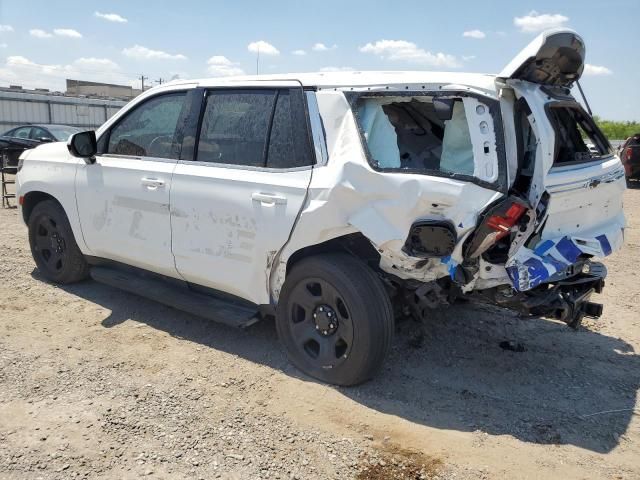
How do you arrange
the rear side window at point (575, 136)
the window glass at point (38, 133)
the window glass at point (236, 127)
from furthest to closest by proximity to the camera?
1. the window glass at point (38, 133)
2. the window glass at point (236, 127)
3. the rear side window at point (575, 136)

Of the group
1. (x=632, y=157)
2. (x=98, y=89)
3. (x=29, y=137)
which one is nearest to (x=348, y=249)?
(x=632, y=157)

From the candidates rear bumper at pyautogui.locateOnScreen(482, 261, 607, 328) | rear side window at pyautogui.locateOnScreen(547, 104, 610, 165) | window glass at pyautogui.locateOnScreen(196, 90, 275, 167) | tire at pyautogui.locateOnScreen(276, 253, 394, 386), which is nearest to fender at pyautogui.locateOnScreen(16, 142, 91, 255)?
window glass at pyautogui.locateOnScreen(196, 90, 275, 167)

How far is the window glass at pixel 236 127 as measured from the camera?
401cm

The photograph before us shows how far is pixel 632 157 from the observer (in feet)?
50.1

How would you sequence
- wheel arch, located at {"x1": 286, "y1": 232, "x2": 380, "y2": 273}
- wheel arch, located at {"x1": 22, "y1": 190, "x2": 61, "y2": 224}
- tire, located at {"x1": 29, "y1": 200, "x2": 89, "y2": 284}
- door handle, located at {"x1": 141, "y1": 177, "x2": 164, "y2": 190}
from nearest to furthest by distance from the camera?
1. wheel arch, located at {"x1": 286, "y1": 232, "x2": 380, "y2": 273}
2. door handle, located at {"x1": 141, "y1": 177, "x2": 164, "y2": 190}
3. tire, located at {"x1": 29, "y1": 200, "x2": 89, "y2": 284}
4. wheel arch, located at {"x1": 22, "y1": 190, "x2": 61, "y2": 224}

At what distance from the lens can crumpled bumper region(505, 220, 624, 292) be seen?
329 cm

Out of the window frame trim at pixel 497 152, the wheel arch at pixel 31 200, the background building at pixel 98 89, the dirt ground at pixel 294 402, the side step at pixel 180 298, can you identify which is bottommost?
the dirt ground at pixel 294 402

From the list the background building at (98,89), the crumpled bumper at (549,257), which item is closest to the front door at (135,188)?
the crumpled bumper at (549,257)

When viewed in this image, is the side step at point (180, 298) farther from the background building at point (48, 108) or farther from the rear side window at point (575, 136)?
the background building at point (48, 108)

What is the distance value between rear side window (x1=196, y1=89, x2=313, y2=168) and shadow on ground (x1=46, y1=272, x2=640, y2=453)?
1415 mm

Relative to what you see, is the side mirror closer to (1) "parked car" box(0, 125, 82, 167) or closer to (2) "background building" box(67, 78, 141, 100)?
(1) "parked car" box(0, 125, 82, 167)

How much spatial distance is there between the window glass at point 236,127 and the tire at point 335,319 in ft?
2.92

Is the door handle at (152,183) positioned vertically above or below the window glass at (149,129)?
below

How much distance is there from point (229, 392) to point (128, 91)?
55.0m
